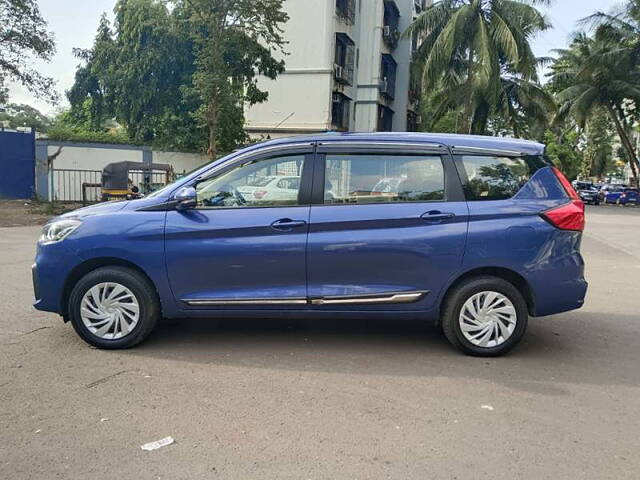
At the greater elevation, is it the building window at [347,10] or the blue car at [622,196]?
the building window at [347,10]

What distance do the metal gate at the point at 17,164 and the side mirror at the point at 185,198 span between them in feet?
56.5

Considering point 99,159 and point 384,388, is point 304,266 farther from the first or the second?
point 99,159

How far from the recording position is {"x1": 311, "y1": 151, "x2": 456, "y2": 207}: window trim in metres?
4.85

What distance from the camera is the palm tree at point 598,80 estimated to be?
3453 centimetres

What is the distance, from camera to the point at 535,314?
4922mm

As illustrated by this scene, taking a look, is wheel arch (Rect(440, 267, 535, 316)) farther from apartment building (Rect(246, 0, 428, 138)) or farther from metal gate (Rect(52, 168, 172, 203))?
apartment building (Rect(246, 0, 428, 138))

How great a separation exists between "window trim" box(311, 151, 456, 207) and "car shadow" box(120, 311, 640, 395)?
1.34m

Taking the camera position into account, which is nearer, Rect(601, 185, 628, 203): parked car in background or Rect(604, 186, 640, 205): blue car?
Rect(604, 186, 640, 205): blue car

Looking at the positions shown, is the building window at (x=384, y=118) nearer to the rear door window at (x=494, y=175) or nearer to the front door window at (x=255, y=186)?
the rear door window at (x=494, y=175)

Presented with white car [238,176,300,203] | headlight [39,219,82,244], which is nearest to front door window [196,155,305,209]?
white car [238,176,300,203]

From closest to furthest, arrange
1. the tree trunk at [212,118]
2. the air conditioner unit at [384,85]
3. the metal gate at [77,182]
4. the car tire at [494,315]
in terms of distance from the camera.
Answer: the car tire at [494,315] → the tree trunk at [212,118] → the metal gate at [77,182] → the air conditioner unit at [384,85]

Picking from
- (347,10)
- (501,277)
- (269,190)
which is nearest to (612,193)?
(347,10)

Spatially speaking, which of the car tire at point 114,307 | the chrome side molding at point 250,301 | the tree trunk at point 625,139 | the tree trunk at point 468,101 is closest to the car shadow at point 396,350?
the car tire at point 114,307

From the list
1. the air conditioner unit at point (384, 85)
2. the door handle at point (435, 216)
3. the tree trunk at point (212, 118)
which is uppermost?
the air conditioner unit at point (384, 85)
